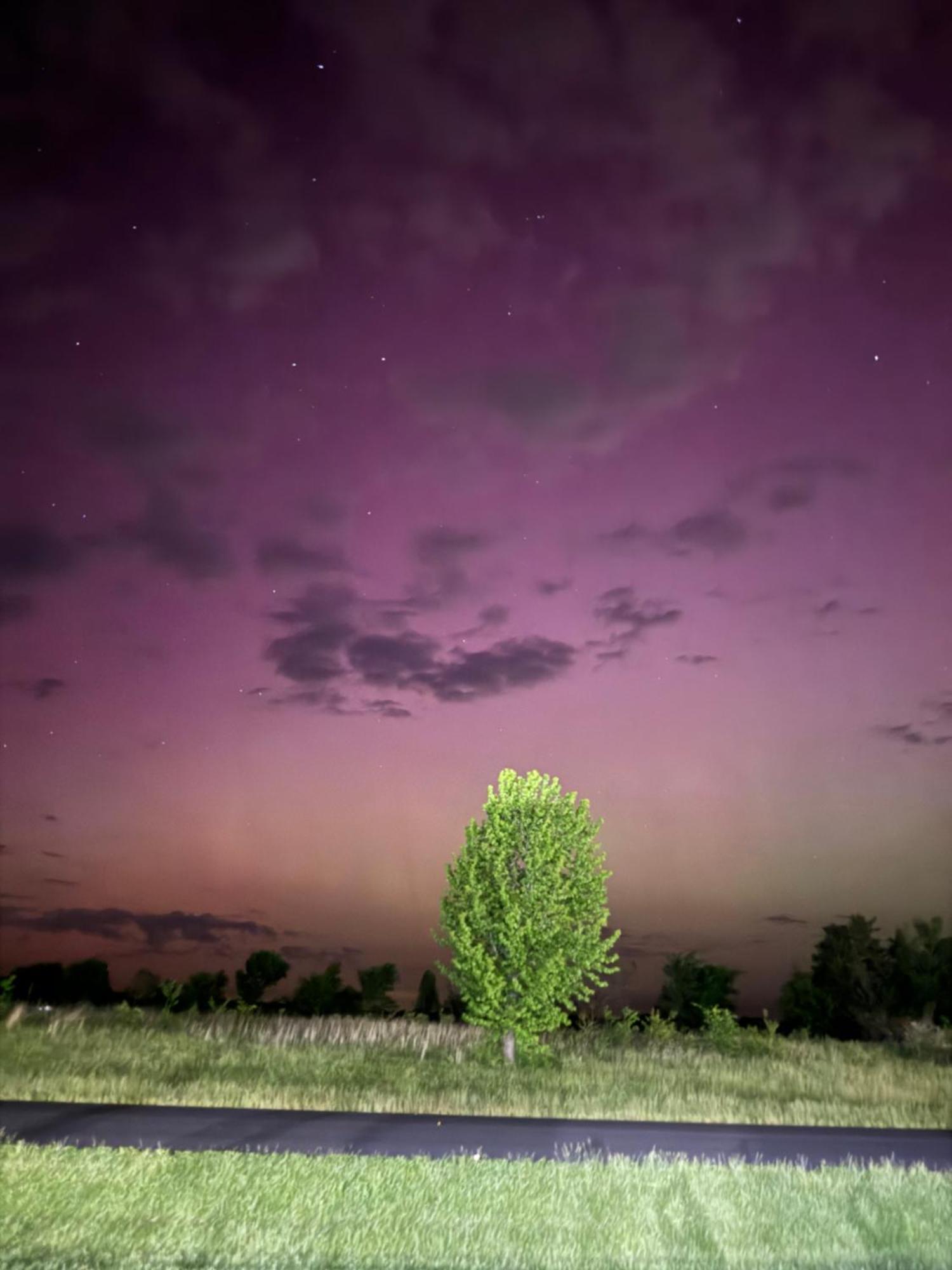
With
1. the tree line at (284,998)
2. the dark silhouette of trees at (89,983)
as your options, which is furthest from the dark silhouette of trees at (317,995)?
the dark silhouette of trees at (89,983)

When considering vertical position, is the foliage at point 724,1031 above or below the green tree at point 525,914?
below

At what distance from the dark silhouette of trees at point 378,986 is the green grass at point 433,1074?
178 ft

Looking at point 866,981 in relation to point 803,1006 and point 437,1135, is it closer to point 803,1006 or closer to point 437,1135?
point 803,1006

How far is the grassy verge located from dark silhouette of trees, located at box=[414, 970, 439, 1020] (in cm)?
7514

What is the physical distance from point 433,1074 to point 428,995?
66.4 metres

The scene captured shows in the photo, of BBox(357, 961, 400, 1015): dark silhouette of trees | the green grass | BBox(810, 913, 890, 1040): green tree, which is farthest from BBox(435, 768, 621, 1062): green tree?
BBox(357, 961, 400, 1015): dark silhouette of trees

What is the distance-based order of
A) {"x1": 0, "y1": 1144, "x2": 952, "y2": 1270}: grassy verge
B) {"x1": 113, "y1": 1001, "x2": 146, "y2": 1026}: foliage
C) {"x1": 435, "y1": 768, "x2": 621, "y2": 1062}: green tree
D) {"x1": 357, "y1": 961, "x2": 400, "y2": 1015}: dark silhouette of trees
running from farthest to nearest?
{"x1": 357, "y1": 961, "x2": 400, "y2": 1015}: dark silhouette of trees → {"x1": 113, "y1": 1001, "x2": 146, "y2": 1026}: foliage → {"x1": 435, "y1": 768, "x2": 621, "y2": 1062}: green tree → {"x1": 0, "y1": 1144, "x2": 952, "y2": 1270}: grassy verge

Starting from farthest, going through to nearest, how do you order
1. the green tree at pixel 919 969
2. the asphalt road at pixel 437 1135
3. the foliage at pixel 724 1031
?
the green tree at pixel 919 969, the foliage at pixel 724 1031, the asphalt road at pixel 437 1135

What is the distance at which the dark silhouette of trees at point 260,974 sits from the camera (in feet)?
290

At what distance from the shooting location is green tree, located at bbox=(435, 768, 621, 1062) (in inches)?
917

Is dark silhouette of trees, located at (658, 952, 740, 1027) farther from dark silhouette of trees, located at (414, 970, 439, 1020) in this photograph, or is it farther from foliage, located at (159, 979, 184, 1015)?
foliage, located at (159, 979, 184, 1015)

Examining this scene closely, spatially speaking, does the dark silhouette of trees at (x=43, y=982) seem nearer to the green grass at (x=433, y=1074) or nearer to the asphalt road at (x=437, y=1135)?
the green grass at (x=433, y=1074)

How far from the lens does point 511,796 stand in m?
25.0

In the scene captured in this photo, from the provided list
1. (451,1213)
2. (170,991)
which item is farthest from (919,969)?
(451,1213)
